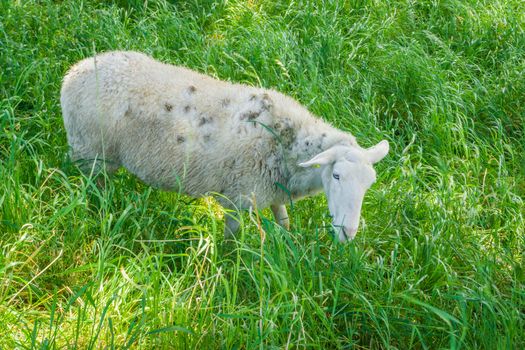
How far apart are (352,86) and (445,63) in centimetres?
100

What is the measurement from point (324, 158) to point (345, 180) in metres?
0.18

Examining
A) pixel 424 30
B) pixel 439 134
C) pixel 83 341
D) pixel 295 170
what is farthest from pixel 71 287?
pixel 424 30

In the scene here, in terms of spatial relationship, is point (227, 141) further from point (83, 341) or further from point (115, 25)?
point (115, 25)

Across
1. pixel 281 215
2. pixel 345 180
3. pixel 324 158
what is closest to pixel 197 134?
pixel 281 215

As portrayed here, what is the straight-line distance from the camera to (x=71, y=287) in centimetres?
352

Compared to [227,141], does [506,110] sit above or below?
below

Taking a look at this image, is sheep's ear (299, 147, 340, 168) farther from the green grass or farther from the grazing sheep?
the green grass

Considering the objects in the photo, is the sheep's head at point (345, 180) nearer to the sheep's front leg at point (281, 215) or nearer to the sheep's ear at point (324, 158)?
the sheep's ear at point (324, 158)

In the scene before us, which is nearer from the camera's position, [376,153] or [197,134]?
[376,153]

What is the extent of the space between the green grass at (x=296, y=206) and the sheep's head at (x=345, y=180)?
0.18 m

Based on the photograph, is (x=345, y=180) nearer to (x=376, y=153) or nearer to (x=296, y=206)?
(x=376, y=153)

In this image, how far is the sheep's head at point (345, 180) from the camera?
12.0 feet

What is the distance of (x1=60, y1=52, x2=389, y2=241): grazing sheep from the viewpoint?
4176 mm

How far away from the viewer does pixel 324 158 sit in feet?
12.6
